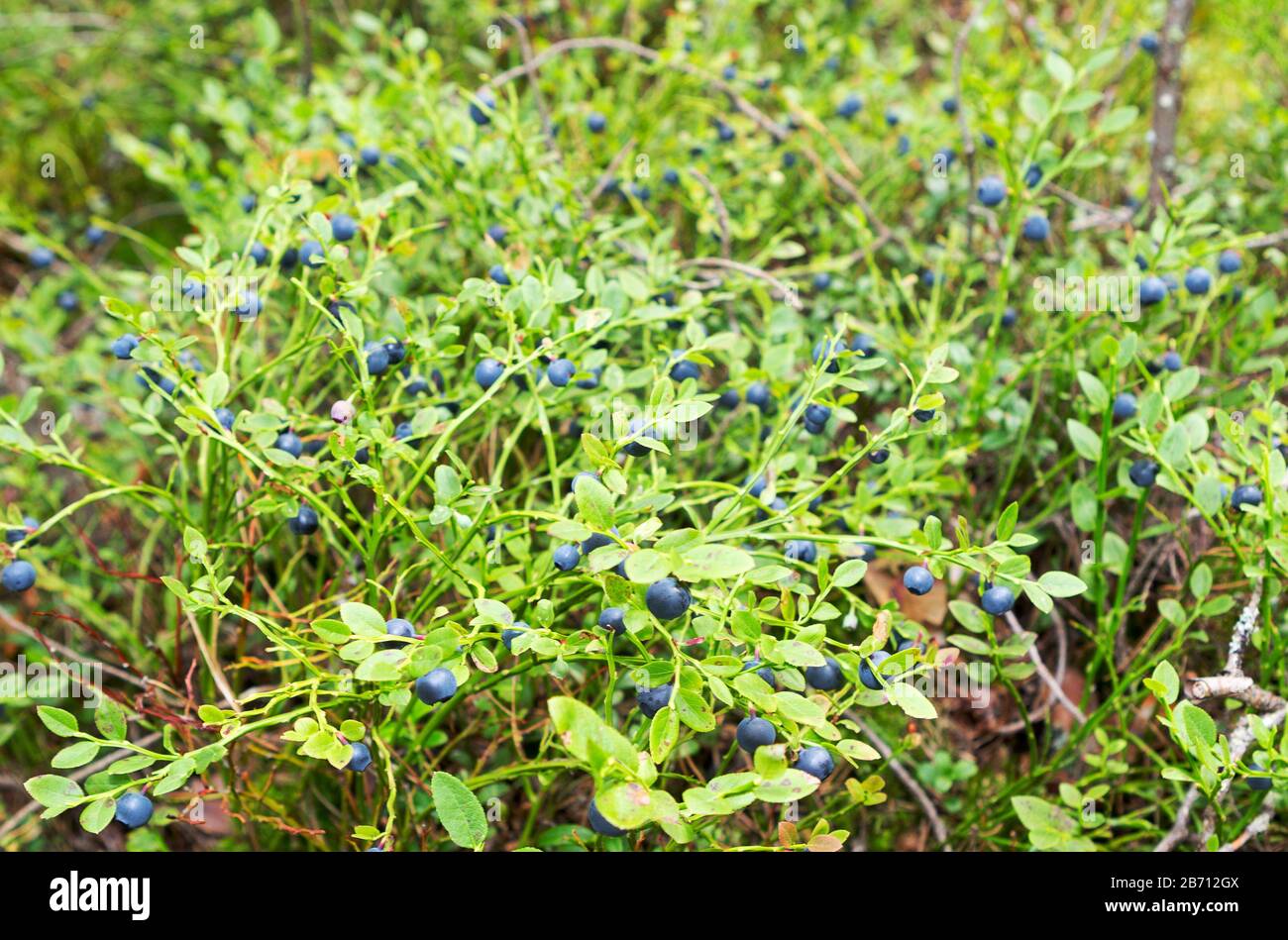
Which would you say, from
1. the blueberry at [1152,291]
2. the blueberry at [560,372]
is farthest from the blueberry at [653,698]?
the blueberry at [1152,291]

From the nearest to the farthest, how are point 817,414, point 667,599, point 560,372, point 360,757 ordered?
1. point 667,599
2. point 360,757
3. point 560,372
4. point 817,414

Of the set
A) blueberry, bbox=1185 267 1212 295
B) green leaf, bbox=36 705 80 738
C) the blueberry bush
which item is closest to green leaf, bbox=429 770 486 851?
the blueberry bush

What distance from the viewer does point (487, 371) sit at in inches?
46.6

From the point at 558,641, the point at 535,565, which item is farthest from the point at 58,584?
the point at 558,641

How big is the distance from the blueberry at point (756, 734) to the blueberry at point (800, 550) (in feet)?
0.79

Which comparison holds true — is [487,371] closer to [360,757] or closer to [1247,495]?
[360,757]

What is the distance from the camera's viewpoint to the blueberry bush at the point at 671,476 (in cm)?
102

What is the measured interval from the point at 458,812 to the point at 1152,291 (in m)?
1.20

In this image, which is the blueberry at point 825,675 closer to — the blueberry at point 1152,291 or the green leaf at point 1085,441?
the green leaf at point 1085,441

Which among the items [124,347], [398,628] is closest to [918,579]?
[398,628]

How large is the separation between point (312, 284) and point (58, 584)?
0.65 metres
